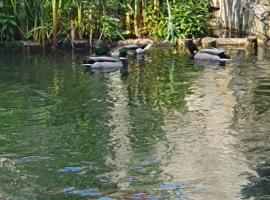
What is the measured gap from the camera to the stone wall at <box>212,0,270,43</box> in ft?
60.4

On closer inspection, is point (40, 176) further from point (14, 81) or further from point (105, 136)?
point (14, 81)

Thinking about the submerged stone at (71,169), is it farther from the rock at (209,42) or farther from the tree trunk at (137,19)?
the tree trunk at (137,19)

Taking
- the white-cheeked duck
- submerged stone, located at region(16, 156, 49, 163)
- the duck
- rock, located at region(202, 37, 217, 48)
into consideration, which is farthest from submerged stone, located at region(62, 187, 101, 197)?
rock, located at region(202, 37, 217, 48)

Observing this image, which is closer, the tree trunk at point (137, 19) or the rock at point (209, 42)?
the rock at point (209, 42)

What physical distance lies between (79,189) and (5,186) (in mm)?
721

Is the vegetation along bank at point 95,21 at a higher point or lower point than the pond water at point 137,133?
higher

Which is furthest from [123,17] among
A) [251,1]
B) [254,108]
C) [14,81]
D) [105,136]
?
[105,136]

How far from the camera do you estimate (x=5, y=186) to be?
23.1 ft

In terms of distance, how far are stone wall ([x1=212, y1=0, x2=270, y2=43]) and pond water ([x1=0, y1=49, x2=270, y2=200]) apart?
13.1 feet

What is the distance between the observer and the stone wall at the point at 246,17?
1841 centimetres

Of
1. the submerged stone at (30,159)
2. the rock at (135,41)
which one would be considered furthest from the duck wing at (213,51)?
the submerged stone at (30,159)

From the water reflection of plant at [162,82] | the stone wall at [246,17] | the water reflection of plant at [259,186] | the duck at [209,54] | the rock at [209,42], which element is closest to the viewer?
the water reflection of plant at [259,186]

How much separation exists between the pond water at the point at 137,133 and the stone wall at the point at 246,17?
13.1 ft

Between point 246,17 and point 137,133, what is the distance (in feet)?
34.3
